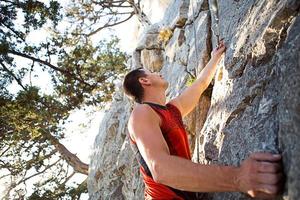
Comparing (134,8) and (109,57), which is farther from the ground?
(134,8)

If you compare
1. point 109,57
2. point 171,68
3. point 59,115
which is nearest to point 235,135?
point 171,68

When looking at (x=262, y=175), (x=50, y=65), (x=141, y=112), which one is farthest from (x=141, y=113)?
(x=50, y=65)

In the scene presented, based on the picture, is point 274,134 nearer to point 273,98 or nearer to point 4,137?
point 273,98

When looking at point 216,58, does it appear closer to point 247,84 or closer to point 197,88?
point 197,88

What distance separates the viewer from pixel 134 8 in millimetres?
17922

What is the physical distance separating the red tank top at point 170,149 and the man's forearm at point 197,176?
600 mm

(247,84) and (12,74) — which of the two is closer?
(247,84)

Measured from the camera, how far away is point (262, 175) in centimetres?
215

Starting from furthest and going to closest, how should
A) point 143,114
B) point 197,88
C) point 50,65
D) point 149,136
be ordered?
point 50,65
point 197,88
point 143,114
point 149,136

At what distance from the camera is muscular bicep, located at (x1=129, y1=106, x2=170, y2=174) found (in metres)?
2.67

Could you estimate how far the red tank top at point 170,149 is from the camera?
3082mm

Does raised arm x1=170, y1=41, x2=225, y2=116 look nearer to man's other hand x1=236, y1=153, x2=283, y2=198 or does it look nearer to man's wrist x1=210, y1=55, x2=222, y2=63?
man's wrist x1=210, y1=55, x2=222, y2=63

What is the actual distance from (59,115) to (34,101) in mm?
1384

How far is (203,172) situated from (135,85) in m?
1.91
